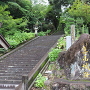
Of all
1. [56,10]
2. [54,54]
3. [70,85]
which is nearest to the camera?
[70,85]

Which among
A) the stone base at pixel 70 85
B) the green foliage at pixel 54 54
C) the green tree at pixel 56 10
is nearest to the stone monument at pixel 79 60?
the stone base at pixel 70 85

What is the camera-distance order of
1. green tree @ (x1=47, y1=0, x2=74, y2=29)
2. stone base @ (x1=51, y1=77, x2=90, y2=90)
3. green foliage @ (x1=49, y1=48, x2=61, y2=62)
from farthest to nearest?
green tree @ (x1=47, y1=0, x2=74, y2=29), green foliage @ (x1=49, y1=48, x2=61, y2=62), stone base @ (x1=51, y1=77, x2=90, y2=90)

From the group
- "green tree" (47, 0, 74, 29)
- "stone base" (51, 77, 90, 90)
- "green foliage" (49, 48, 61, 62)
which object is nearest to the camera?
"stone base" (51, 77, 90, 90)

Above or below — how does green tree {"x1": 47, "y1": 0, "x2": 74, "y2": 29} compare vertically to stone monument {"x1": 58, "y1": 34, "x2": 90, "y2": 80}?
above

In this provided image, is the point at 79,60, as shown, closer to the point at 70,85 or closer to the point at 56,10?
the point at 70,85

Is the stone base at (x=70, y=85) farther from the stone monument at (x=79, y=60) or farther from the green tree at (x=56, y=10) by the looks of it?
the green tree at (x=56, y=10)

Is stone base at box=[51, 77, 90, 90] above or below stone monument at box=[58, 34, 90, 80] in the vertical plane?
below

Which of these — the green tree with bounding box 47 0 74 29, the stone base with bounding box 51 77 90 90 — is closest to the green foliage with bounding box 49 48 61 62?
the stone base with bounding box 51 77 90 90

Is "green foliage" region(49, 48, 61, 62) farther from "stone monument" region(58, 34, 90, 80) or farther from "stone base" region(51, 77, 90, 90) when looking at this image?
"stone base" region(51, 77, 90, 90)

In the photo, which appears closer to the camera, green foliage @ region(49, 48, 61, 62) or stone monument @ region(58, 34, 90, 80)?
stone monument @ region(58, 34, 90, 80)

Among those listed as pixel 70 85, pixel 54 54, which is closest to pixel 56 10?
pixel 54 54

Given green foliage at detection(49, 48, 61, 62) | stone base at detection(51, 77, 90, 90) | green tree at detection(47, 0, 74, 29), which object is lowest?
stone base at detection(51, 77, 90, 90)

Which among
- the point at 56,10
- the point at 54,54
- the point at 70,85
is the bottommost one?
the point at 70,85

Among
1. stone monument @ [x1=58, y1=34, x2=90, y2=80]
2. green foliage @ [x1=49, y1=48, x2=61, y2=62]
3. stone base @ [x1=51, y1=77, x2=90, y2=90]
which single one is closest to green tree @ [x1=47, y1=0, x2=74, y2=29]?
green foliage @ [x1=49, y1=48, x2=61, y2=62]
